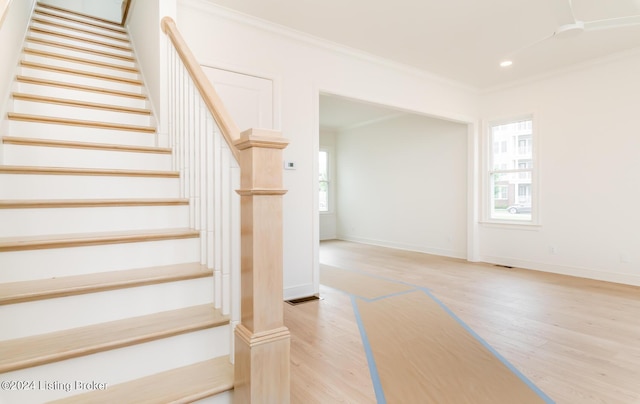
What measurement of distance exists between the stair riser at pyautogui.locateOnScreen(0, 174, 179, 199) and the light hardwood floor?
148cm

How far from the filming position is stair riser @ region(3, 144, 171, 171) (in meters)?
2.03

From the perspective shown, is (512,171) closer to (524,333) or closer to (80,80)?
(524,333)

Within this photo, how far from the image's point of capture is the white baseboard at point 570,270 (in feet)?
13.2

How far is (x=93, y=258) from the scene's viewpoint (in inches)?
62.7

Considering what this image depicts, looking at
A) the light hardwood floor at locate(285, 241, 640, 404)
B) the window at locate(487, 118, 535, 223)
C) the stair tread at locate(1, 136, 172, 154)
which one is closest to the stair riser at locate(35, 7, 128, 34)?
the stair tread at locate(1, 136, 172, 154)

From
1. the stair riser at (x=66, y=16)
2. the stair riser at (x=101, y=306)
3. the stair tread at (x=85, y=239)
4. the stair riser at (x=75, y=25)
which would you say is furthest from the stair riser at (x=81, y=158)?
the stair riser at (x=66, y=16)

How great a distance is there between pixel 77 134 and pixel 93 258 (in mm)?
1276

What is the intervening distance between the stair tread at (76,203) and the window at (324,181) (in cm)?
624

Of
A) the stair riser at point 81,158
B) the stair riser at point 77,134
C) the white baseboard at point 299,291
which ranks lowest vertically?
the white baseboard at point 299,291

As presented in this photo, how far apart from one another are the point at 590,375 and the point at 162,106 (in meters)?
3.49

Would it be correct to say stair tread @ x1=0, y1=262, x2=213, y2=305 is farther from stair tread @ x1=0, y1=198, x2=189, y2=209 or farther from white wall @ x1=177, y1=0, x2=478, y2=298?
white wall @ x1=177, y1=0, x2=478, y2=298

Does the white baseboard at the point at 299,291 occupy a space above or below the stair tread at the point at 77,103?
below

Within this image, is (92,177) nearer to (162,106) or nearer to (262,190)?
(162,106)

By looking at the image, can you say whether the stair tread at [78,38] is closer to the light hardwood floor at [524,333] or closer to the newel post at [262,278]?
the newel post at [262,278]
